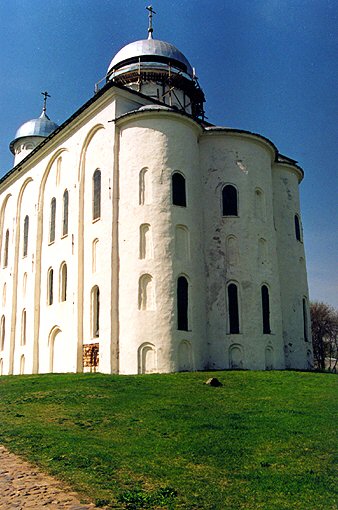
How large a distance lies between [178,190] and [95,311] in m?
6.81

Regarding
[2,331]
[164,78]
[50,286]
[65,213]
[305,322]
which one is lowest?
[305,322]

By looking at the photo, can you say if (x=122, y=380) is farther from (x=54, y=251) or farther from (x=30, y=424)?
(x=54, y=251)

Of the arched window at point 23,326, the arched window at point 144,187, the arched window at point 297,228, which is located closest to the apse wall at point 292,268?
the arched window at point 297,228

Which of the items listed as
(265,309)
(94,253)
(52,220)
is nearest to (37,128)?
(52,220)

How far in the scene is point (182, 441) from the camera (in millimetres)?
10617

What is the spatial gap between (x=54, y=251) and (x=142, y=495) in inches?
953

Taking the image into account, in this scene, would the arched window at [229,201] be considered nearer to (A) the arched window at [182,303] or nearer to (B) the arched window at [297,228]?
(A) the arched window at [182,303]

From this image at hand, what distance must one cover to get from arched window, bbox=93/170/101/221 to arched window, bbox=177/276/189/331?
18.3 feet

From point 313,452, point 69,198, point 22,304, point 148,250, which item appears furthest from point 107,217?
point 313,452

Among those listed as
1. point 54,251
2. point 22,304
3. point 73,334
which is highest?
point 54,251

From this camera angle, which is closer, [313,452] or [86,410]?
[313,452]

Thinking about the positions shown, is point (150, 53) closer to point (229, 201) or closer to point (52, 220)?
point (52, 220)

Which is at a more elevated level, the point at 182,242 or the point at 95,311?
the point at 182,242

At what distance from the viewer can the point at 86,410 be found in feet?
45.8
